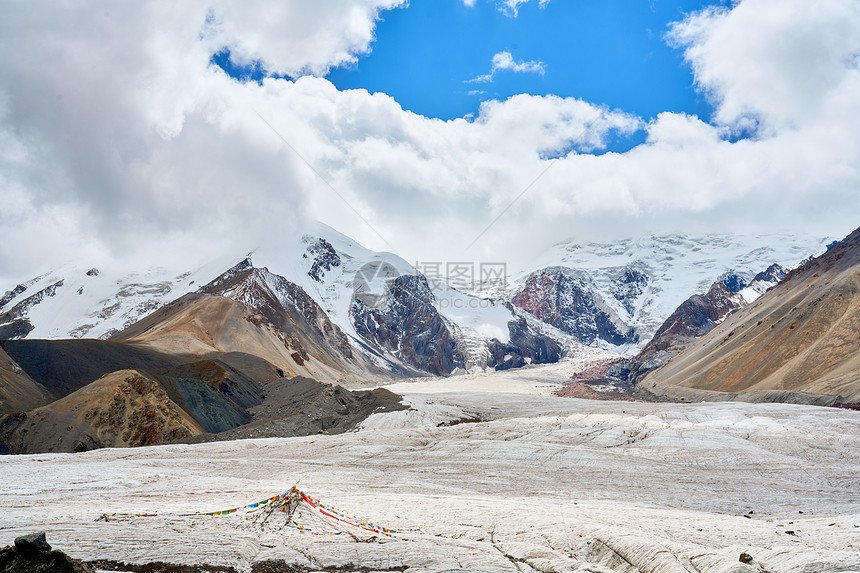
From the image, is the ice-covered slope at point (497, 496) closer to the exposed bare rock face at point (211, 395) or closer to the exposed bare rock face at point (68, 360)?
the exposed bare rock face at point (211, 395)

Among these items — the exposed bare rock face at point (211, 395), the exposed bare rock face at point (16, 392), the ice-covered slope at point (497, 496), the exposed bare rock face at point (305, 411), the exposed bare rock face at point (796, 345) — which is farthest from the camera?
the exposed bare rock face at point (796, 345)

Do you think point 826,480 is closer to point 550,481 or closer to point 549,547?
point 550,481

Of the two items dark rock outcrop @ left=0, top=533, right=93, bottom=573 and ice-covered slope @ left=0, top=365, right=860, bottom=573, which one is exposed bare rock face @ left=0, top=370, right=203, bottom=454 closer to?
ice-covered slope @ left=0, top=365, right=860, bottom=573

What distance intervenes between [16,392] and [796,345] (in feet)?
387

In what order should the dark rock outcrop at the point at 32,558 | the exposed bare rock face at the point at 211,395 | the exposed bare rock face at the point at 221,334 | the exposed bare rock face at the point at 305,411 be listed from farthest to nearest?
the exposed bare rock face at the point at 221,334 → the exposed bare rock face at the point at 211,395 → the exposed bare rock face at the point at 305,411 → the dark rock outcrop at the point at 32,558

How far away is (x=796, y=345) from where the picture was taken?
329 ft

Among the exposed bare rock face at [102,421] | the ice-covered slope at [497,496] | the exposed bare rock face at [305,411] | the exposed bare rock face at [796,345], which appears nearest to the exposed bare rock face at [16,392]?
the exposed bare rock face at [102,421]

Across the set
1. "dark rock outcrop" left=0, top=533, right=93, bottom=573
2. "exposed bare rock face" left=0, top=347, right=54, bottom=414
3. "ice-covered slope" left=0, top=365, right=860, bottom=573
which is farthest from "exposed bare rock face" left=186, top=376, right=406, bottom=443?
"dark rock outcrop" left=0, top=533, right=93, bottom=573

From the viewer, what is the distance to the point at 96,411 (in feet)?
166

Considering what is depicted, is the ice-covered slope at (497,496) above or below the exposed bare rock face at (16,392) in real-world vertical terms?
below

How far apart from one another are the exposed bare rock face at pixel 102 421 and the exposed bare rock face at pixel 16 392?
10907 millimetres

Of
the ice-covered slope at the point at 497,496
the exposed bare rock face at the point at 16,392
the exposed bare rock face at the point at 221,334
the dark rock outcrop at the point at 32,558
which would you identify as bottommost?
the ice-covered slope at the point at 497,496

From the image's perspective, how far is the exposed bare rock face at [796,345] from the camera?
283ft

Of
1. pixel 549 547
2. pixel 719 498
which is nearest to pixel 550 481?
pixel 719 498
